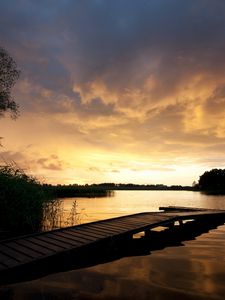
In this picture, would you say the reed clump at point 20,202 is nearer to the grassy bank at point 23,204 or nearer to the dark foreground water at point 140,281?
the grassy bank at point 23,204

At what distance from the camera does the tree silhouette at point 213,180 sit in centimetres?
14300

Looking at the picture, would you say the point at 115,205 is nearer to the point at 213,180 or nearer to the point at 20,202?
the point at 20,202

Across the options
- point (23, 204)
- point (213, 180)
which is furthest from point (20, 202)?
point (213, 180)

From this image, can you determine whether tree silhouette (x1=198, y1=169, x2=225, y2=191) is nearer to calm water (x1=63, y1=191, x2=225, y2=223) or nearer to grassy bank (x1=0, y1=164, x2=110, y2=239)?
calm water (x1=63, y1=191, x2=225, y2=223)

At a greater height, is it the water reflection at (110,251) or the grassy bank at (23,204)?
the grassy bank at (23,204)

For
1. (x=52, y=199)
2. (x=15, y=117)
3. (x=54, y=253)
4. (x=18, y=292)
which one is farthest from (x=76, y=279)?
(x=15, y=117)

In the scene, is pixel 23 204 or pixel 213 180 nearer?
pixel 23 204

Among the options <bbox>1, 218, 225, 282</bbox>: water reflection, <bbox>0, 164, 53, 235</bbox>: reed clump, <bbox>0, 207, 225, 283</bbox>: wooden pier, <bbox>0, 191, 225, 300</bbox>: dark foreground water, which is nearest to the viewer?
<bbox>0, 191, 225, 300</bbox>: dark foreground water

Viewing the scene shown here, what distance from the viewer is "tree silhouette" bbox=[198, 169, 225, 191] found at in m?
143

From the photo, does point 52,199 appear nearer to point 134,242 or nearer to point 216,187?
point 134,242

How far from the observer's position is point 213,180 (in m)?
146

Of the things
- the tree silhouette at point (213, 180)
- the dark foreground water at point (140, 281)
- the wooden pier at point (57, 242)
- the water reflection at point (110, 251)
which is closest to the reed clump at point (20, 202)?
the wooden pier at point (57, 242)

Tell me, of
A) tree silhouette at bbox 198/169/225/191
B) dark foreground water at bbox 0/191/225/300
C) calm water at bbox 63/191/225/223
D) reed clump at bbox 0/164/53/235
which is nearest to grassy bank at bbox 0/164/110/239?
reed clump at bbox 0/164/53/235

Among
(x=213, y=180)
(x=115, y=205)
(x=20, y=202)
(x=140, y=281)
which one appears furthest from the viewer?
(x=213, y=180)
